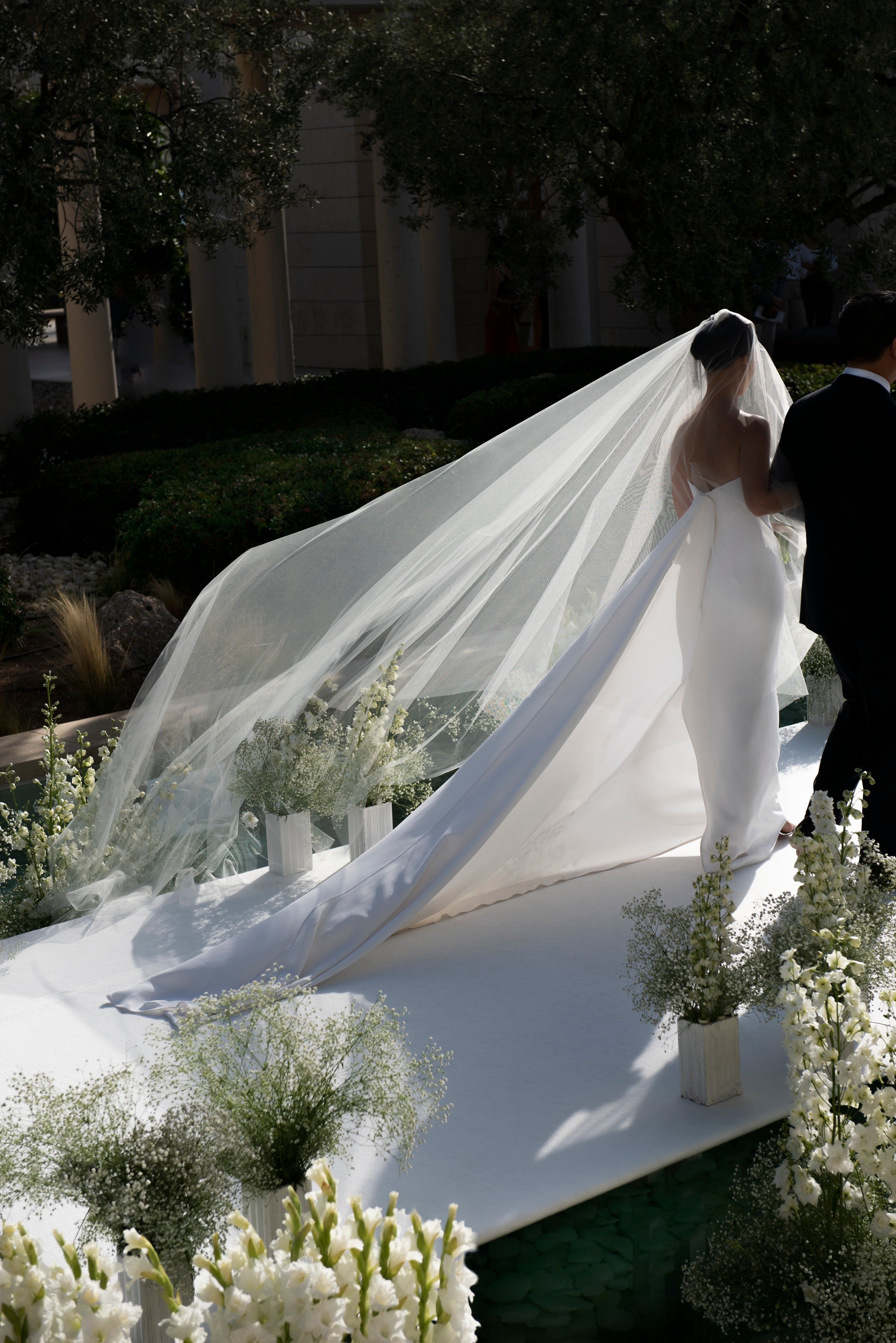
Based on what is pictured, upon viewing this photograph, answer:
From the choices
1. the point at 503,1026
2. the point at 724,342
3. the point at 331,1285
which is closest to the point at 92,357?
the point at 724,342

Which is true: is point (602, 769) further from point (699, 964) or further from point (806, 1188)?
point (806, 1188)

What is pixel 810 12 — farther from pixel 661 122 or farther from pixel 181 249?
pixel 181 249

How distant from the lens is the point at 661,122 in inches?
428

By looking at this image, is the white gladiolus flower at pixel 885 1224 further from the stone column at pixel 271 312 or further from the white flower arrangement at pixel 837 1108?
the stone column at pixel 271 312

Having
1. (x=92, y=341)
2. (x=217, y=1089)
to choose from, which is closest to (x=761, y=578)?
(x=217, y=1089)

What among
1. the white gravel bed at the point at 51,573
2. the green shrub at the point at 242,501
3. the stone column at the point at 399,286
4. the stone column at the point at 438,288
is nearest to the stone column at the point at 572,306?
the stone column at the point at 438,288

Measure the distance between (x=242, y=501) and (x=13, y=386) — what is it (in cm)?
544

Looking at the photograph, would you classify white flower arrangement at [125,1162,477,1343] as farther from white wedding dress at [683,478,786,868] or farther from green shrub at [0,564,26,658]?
green shrub at [0,564,26,658]

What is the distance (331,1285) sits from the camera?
5.66 ft

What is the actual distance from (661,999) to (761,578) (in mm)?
1615

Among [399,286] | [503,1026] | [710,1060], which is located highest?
[399,286]

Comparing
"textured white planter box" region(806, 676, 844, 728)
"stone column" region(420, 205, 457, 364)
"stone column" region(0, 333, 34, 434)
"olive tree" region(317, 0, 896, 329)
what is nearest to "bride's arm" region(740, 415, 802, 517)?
"textured white planter box" region(806, 676, 844, 728)

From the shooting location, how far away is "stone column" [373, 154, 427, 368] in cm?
1650

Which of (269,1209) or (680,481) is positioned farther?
(680,481)
